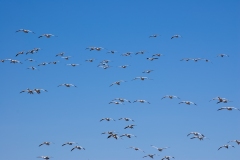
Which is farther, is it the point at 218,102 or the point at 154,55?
the point at 154,55

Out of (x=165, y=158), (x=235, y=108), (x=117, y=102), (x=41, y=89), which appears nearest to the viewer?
(x=235, y=108)

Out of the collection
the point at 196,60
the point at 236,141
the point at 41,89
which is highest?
the point at 196,60

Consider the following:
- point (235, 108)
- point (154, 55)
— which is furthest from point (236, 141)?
point (154, 55)

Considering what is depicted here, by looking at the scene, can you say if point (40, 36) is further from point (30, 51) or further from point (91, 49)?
point (91, 49)

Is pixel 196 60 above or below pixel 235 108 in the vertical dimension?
above

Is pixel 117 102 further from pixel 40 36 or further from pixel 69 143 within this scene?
pixel 40 36

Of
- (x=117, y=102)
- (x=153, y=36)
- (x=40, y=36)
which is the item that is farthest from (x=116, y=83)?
(x=40, y=36)

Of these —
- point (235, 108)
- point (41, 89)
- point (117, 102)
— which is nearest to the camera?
point (235, 108)

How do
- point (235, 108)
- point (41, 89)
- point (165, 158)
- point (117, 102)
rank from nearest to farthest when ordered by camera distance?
point (235, 108), point (41, 89), point (117, 102), point (165, 158)

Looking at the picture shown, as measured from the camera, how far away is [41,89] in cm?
8969

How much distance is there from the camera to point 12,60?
94688 millimetres

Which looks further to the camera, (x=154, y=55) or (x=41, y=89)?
(x=154, y=55)

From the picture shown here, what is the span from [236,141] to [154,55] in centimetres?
2389

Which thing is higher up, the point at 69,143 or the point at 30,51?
the point at 30,51
